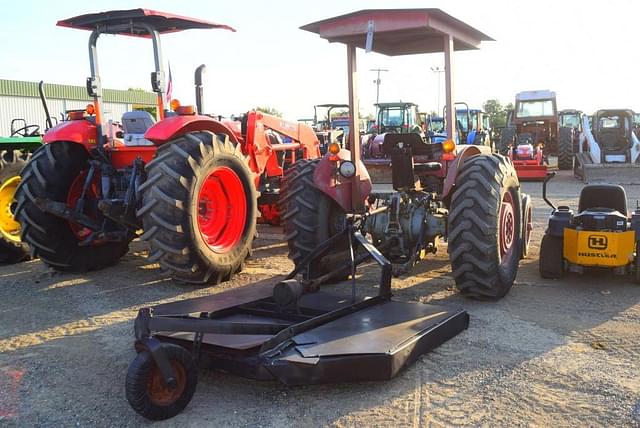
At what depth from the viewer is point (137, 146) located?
254 inches

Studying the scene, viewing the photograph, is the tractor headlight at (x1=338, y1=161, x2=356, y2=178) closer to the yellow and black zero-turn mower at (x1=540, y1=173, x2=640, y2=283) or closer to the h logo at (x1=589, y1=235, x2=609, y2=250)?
the yellow and black zero-turn mower at (x1=540, y1=173, x2=640, y2=283)

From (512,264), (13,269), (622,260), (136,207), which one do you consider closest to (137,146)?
(136,207)

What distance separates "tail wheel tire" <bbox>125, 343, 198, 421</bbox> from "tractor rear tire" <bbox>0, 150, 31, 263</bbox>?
4995 mm

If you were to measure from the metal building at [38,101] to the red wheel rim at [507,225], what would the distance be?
24.8 m

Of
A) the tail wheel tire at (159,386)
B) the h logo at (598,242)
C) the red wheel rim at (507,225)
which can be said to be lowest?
the tail wheel tire at (159,386)

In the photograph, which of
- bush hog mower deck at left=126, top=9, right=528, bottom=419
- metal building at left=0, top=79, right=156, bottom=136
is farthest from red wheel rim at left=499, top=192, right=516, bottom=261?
metal building at left=0, top=79, right=156, bottom=136

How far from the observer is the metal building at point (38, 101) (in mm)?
30953

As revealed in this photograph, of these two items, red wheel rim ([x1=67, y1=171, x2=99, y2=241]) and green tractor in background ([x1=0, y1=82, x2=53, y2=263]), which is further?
green tractor in background ([x1=0, y1=82, x2=53, y2=263])

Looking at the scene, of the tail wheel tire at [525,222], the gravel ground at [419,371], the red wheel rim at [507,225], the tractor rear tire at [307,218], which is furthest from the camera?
the tail wheel tire at [525,222]

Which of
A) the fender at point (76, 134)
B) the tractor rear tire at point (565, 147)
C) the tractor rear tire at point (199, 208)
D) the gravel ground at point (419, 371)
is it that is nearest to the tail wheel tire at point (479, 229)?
the gravel ground at point (419, 371)

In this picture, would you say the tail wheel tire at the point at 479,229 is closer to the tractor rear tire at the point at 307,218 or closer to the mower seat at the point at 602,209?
the mower seat at the point at 602,209

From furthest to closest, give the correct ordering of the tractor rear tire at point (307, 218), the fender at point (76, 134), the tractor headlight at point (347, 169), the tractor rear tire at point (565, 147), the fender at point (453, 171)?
1. the tractor rear tire at point (565, 147)
2. the fender at point (76, 134)
3. the tractor rear tire at point (307, 218)
4. the tractor headlight at point (347, 169)
5. the fender at point (453, 171)

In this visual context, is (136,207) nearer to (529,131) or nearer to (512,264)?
(512,264)

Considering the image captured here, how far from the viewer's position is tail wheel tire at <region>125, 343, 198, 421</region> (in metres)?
2.89
